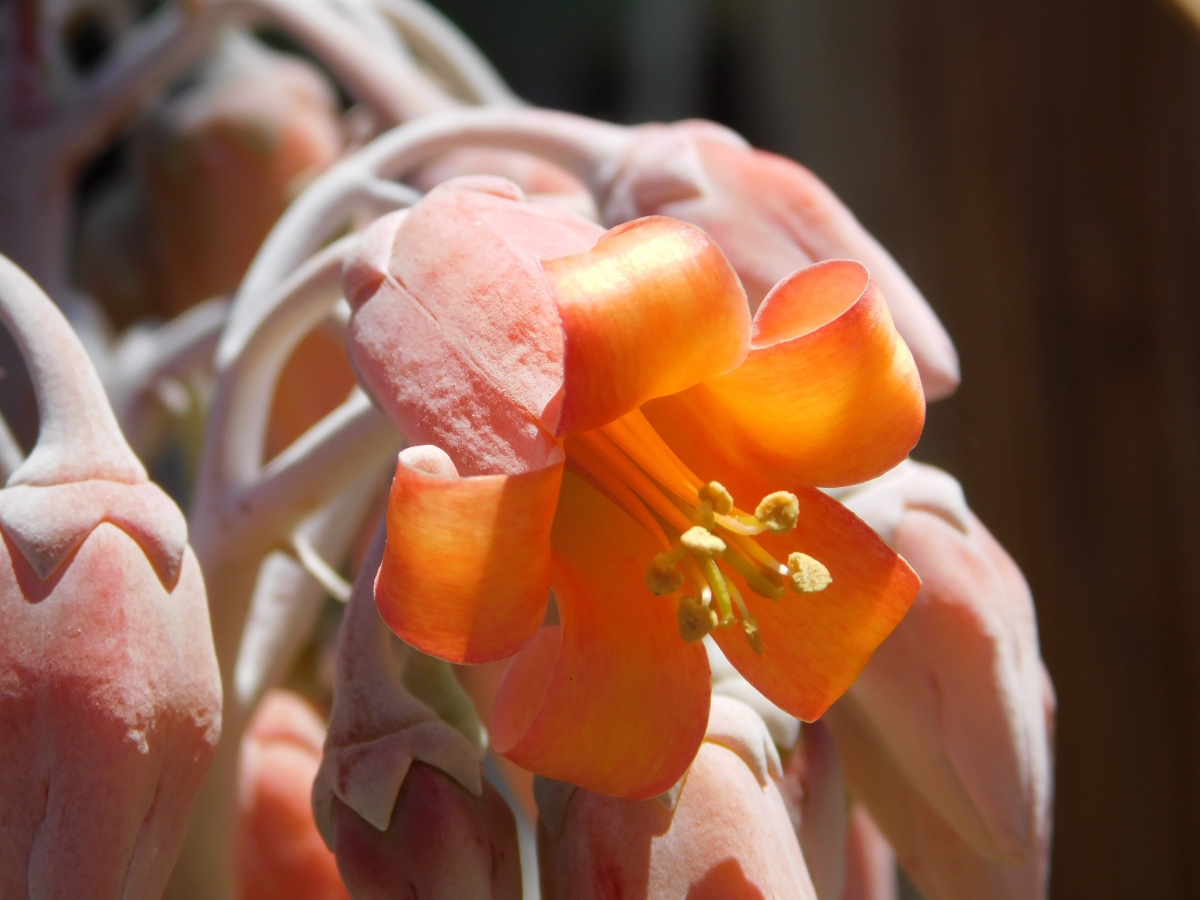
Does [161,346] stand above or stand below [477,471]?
below

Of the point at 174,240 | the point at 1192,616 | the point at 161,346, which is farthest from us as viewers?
the point at 1192,616

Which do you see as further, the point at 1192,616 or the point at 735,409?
the point at 1192,616

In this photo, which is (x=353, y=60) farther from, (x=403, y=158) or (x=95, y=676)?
(x=95, y=676)

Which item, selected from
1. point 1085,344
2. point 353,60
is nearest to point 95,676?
point 353,60

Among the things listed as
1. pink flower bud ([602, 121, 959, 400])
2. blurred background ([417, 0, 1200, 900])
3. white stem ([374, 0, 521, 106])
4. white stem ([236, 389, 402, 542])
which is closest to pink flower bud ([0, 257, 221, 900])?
white stem ([236, 389, 402, 542])

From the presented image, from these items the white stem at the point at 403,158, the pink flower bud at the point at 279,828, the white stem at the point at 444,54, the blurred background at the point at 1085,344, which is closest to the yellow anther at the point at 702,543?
the white stem at the point at 403,158

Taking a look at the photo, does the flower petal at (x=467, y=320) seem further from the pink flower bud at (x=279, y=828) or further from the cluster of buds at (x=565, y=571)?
the pink flower bud at (x=279, y=828)

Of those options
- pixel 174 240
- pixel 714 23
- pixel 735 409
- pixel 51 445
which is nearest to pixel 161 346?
pixel 174 240

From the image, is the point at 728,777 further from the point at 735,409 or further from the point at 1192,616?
the point at 1192,616
